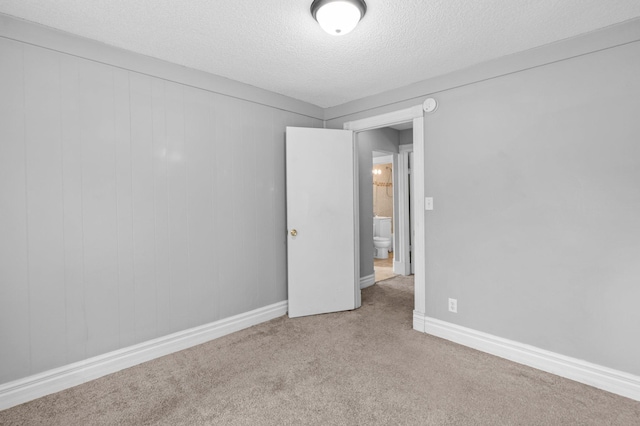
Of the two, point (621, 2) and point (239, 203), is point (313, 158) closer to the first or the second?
point (239, 203)

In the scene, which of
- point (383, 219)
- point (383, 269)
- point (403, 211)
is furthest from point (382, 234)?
point (403, 211)

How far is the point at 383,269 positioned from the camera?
570cm

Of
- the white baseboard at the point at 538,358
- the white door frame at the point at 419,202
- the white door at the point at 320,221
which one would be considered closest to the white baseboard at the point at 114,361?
the white door at the point at 320,221

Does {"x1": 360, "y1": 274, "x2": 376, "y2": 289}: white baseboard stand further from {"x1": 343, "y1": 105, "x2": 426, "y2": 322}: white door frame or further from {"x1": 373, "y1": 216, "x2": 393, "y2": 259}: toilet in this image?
{"x1": 373, "y1": 216, "x2": 393, "y2": 259}: toilet

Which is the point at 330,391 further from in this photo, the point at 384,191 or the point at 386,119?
the point at 384,191

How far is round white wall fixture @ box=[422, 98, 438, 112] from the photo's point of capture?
288 cm

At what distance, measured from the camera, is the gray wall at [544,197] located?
2057 millimetres

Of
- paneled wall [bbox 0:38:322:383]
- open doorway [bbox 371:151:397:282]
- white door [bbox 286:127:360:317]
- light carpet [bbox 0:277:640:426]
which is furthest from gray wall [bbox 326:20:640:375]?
open doorway [bbox 371:151:397:282]

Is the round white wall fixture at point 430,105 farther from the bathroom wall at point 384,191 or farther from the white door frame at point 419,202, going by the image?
the bathroom wall at point 384,191

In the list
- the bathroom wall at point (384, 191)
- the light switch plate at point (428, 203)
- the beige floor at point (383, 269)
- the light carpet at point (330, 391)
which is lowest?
the light carpet at point (330, 391)

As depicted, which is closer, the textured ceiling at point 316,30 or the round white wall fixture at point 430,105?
the textured ceiling at point 316,30

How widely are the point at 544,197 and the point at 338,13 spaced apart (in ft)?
6.44

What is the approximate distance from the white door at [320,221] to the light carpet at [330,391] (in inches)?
27.8

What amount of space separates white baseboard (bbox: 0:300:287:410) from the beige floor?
250 cm
